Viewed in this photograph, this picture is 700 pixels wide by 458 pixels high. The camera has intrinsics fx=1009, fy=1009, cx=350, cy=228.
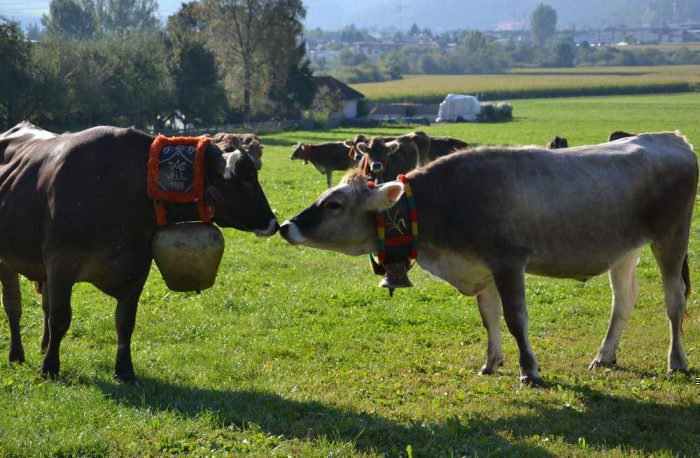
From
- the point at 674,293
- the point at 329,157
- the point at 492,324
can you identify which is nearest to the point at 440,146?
the point at 329,157

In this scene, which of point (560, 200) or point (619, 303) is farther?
point (619, 303)

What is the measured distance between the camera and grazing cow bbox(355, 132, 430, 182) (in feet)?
86.2

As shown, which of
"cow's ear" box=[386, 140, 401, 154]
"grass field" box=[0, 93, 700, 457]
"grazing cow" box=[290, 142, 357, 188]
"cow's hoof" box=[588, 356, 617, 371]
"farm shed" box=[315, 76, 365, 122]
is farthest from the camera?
"farm shed" box=[315, 76, 365, 122]

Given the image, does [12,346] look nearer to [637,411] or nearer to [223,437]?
[223,437]

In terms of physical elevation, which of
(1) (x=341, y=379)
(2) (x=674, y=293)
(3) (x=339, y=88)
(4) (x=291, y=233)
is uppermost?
(4) (x=291, y=233)

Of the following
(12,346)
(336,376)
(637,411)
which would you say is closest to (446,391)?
(336,376)

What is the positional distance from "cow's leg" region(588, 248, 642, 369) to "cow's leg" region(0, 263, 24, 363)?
585 cm

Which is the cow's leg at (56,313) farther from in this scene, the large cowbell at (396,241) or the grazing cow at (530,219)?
the large cowbell at (396,241)

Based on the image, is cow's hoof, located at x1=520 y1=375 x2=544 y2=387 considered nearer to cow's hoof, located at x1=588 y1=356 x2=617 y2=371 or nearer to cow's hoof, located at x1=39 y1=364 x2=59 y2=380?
cow's hoof, located at x1=588 y1=356 x2=617 y2=371

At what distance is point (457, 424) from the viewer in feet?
26.6

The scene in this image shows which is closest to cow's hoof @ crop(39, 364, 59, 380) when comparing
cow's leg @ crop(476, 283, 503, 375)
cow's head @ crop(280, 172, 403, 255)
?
cow's head @ crop(280, 172, 403, 255)

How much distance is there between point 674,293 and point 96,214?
588cm

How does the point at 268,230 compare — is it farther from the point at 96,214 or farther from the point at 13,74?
the point at 13,74

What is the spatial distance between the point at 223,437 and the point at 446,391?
2.55 m
